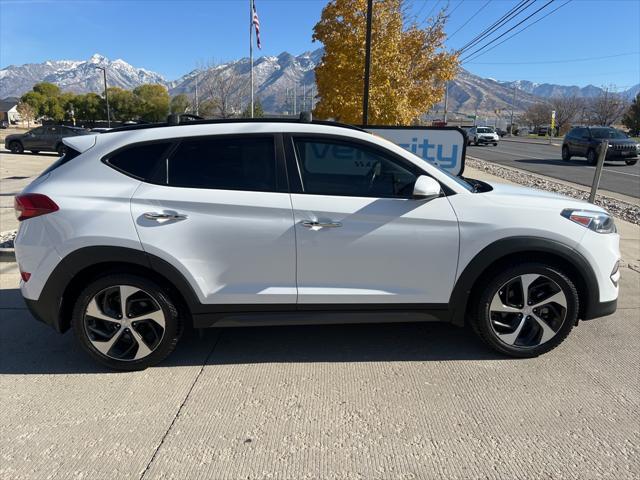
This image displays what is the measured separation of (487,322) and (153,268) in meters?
2.38

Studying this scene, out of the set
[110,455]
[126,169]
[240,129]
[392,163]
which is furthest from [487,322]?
[126,169]

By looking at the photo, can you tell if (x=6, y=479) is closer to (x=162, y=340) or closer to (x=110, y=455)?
(x=110, y=455)

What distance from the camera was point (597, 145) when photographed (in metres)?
20.8

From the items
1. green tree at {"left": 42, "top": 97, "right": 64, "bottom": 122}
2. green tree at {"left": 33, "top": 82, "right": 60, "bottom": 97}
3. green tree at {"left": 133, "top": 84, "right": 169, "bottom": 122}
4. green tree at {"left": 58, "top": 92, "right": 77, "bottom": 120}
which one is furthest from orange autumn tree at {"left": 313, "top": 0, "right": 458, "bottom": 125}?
green tree at {"left": 33, "top": 82, "right": 60, "bottom": 97}

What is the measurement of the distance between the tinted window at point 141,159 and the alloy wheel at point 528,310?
101 inches

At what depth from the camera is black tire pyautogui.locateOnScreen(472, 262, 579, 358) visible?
328 cm

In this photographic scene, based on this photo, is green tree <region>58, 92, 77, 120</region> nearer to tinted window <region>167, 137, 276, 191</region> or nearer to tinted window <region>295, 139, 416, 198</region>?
tinted window <region>167, 137, 276, 191</region>

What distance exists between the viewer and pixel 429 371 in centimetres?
331

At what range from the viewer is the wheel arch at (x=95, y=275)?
3086 millimetres

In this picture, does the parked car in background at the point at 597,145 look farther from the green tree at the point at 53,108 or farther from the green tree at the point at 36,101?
the green tree at the point at 36,101

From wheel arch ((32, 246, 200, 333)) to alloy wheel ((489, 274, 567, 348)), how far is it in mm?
2183

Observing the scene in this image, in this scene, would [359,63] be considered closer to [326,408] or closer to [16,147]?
[326,408]

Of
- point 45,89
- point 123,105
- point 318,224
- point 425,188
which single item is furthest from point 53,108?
point 425,188

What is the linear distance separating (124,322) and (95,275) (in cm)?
39
